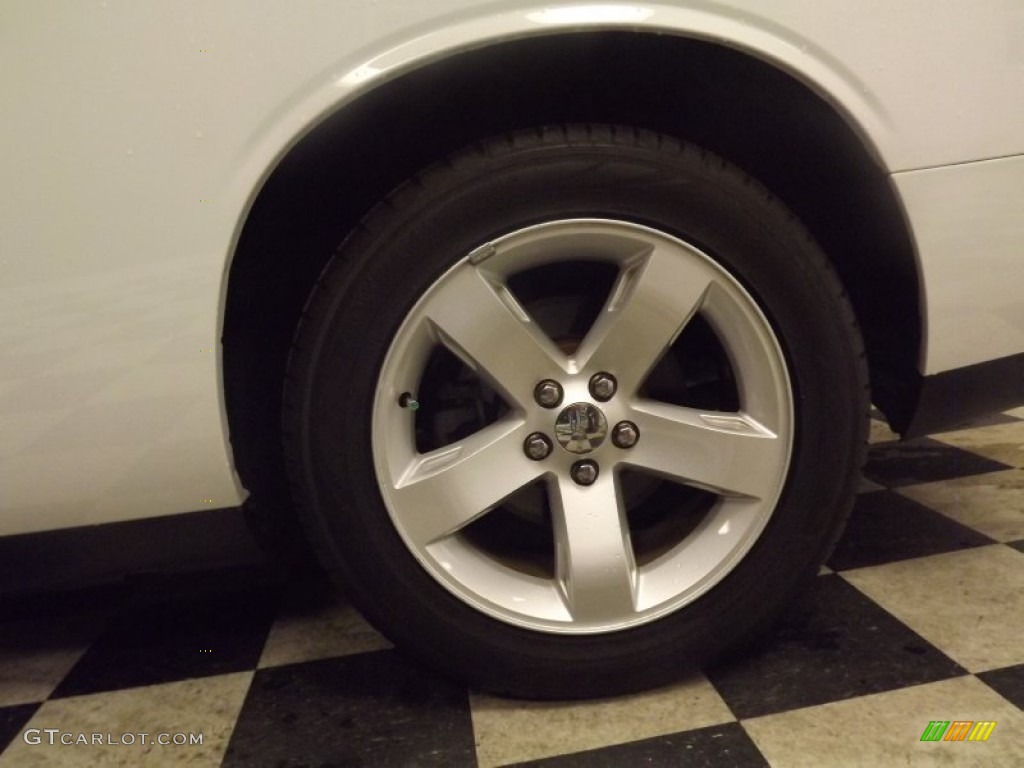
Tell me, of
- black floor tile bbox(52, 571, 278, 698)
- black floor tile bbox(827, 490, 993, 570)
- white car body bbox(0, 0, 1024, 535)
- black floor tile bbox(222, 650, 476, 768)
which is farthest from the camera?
black floor tile bbox(827, 490, 993, 570)

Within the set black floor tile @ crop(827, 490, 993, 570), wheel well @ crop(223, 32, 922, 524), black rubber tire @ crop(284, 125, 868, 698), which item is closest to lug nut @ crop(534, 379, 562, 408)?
black rubber tire @ crop(284, 125, 868, 698)

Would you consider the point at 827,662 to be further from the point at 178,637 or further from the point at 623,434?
the point at 178,637

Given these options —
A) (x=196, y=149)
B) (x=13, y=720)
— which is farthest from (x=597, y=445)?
(x=13, y=720)

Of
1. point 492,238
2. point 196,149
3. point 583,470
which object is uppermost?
point 196,149

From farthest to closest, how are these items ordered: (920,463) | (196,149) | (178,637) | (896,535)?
1. (920,463)
2. (896,535)
3. (178,637)
4. (196,149)

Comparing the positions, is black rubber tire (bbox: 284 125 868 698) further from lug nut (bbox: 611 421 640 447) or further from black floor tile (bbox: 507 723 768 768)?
lug nut (bbox: 611 421 640 447)

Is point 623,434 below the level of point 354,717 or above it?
above

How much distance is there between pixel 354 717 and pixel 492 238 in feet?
1.84

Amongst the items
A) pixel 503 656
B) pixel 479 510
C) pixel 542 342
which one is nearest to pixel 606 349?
pixel 542 342

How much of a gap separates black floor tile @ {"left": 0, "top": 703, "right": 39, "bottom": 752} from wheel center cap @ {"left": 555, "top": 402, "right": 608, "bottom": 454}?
74 centimetres

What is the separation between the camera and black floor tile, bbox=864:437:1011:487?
4.79 feet

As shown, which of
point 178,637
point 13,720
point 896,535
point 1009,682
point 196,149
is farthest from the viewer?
point 896,535

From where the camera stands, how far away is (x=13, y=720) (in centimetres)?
93

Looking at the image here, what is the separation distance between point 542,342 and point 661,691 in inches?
16.7
